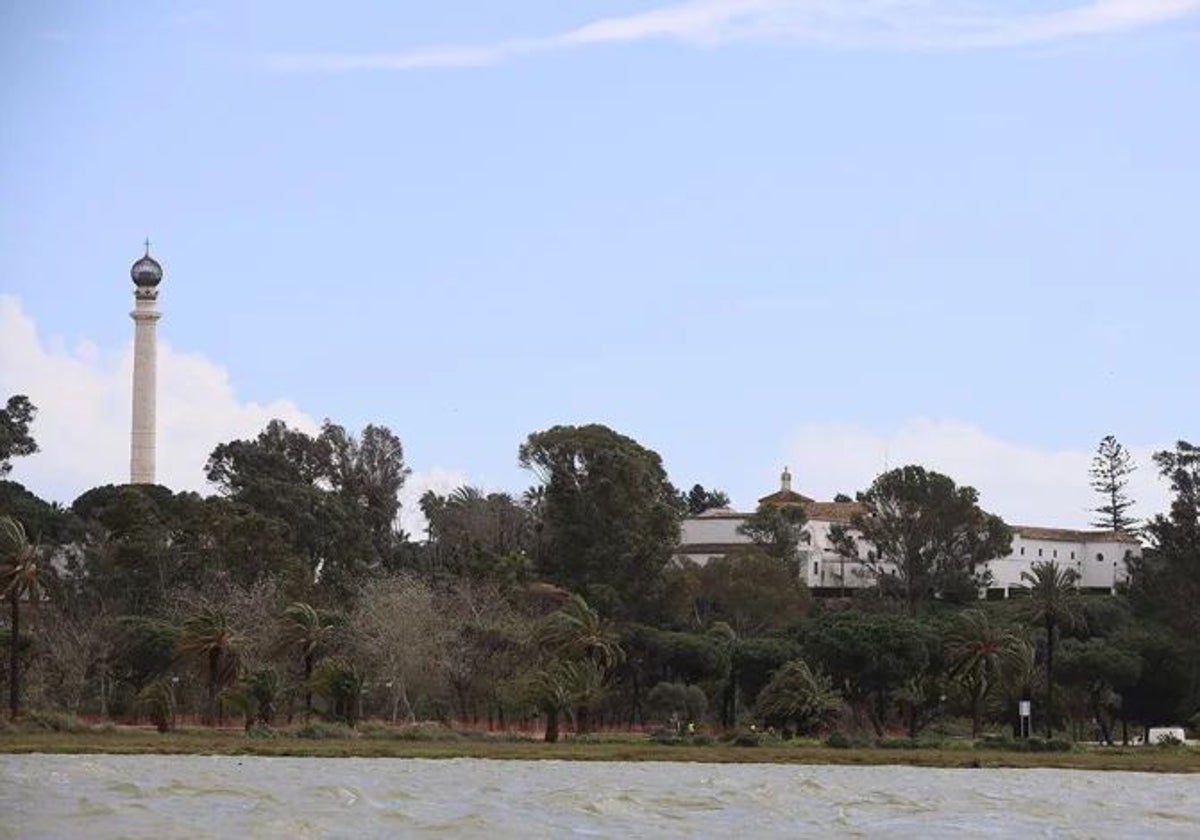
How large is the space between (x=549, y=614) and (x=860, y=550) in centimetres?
6844

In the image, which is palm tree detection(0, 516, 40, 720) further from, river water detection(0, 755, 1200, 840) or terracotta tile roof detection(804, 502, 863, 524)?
terracotta tile roof detection(804, 502, 863, 524)

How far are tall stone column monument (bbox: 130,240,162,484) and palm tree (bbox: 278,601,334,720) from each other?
6603 cm

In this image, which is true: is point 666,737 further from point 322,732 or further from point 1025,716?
point 1025,716

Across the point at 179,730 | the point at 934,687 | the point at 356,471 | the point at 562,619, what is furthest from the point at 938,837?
the point at 356,471

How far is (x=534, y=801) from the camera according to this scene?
58375 millimetres

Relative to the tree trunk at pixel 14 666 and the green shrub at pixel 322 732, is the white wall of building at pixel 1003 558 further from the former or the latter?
the tree trunk at pixel 14 666

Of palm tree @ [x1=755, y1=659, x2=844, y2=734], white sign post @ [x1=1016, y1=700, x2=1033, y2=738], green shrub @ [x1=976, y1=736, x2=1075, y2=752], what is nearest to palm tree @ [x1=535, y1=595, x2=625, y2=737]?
palm tree @ [x1=755, y1=659, x2=844, y2=734]

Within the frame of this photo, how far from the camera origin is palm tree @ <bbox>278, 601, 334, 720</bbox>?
336 feet

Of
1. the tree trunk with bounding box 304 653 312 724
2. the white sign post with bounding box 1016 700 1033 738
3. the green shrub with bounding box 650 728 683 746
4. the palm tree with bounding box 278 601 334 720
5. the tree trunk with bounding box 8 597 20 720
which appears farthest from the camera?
the white sign post with bounding box 1016 700 1033 738

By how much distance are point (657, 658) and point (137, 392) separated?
64.1m

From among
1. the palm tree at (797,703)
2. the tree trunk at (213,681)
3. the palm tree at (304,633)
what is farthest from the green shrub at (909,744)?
the tree trunk at (213,681)

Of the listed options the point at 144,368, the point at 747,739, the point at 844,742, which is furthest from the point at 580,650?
the point at 144,368

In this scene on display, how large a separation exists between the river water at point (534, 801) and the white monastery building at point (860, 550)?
97.2 m

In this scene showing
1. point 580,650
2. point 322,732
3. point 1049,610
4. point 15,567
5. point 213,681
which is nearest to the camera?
point 322,732
